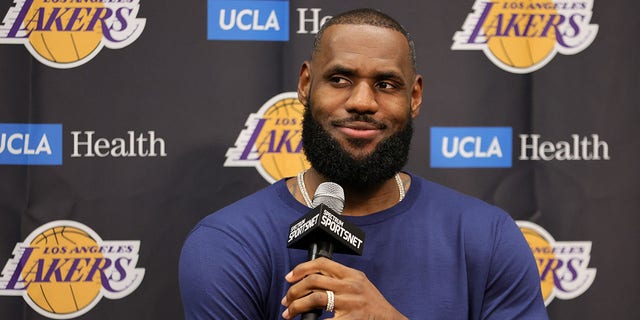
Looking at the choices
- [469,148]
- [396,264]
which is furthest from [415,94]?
[469,148]

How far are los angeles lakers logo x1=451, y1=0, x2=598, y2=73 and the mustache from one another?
73 centimetres

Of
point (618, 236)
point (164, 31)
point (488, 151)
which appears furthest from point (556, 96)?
point (164, 31)

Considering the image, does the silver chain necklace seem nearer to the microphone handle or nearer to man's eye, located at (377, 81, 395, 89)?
man's eye, located at (377, 81, 395, 89)

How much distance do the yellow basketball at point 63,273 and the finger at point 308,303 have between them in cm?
114

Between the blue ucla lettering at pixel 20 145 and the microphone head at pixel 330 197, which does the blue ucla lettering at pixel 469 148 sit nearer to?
the microphone head at pixel 330 197

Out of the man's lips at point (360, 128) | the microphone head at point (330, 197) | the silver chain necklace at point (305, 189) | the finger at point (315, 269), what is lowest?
the finger at point (315, 269)

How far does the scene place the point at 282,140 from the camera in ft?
6.40

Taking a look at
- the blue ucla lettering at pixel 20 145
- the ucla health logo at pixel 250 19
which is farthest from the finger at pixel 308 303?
the blue ucla lettering at pixel 20 145

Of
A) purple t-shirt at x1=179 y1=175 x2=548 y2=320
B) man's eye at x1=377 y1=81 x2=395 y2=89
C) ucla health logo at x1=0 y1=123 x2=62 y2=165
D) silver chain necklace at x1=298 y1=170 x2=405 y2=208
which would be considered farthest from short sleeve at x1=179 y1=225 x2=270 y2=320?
ucla health logo at x1=0 y1=123 x2=62 y2=165

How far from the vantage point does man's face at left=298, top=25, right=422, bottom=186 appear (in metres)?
1.36

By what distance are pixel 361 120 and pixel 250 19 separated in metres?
0.73

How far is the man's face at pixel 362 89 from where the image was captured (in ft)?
4.45

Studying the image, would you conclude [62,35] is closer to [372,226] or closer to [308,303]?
[372,226]

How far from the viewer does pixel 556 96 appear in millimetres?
1978
